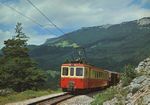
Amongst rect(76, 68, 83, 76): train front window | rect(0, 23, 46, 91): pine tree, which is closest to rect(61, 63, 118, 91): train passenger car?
rect(76, 68, 83, 76): train front window

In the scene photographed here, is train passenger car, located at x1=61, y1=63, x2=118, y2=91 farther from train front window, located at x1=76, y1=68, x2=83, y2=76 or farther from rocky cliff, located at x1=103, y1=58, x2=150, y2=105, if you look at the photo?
rocky cliff, located at x1=103, y1=58, x2=150, y2=105

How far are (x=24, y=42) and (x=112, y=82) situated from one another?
59.4ft

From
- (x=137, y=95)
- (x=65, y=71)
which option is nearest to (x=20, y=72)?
(x=65, y=71)

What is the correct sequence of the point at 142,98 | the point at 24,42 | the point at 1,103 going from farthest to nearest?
1. the point at 24,42
2. the point at 1,103
3. the point at 142,98

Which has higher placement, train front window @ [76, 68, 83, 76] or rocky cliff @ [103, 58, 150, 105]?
train front window @ [76, 68, 83, 76]

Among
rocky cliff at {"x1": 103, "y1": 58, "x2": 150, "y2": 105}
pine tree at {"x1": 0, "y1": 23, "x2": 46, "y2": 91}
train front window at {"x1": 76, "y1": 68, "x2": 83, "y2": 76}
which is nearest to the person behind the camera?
rocky cliff at {"x1": 103, "y1": 58, "x2": 150, "y2": 105}

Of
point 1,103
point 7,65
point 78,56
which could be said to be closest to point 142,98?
point 1,103

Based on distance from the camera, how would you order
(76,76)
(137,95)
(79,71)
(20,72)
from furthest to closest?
(20,72) < (76,76) < (79,71) < (137,95)

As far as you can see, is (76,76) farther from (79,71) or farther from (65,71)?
(65,71)

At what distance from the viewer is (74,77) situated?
35.3 m

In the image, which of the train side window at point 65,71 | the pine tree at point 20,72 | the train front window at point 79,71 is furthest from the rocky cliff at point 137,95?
the pine tree at point 20,72

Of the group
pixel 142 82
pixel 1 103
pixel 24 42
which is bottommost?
pixel 1 103

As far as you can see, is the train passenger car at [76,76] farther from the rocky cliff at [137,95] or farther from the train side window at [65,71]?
the rocky cliff at [137,95]

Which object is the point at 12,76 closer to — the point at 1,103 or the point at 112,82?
the point at 112,82
